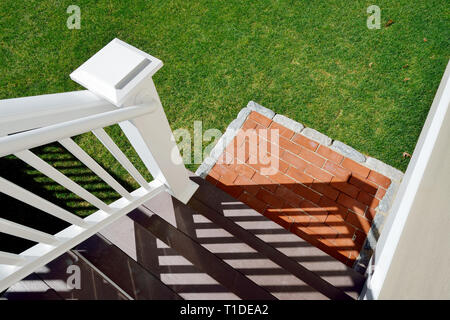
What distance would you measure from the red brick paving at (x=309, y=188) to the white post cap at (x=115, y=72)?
2060mm

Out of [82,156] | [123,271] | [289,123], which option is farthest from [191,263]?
[289,123]

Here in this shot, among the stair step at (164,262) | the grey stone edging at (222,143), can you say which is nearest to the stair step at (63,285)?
the stair step at (164,262)

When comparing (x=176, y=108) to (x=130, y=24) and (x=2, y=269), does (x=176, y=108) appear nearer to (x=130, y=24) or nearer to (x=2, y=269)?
(x=130, y=24)

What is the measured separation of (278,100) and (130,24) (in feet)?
8.32

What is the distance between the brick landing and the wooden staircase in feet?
0.93

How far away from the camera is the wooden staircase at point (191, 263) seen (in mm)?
2355

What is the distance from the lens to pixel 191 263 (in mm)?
2562

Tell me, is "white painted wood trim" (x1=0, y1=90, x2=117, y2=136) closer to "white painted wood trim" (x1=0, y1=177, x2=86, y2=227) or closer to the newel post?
the newel post

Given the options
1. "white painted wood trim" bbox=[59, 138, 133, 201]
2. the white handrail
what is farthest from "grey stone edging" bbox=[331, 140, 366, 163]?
the white handrail

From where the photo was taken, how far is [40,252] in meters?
1.62

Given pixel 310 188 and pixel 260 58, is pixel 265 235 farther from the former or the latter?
pixel 260 58
